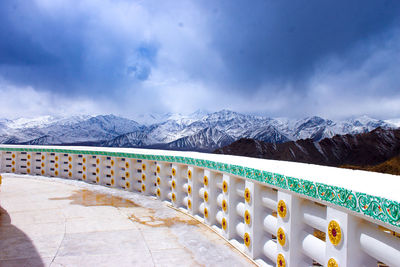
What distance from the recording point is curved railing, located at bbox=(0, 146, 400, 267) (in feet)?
8.16

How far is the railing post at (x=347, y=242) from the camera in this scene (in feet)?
8.87

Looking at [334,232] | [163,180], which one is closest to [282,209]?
[334,232]

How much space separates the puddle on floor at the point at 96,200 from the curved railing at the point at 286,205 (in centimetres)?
87

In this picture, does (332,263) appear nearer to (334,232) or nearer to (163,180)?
(334,232)

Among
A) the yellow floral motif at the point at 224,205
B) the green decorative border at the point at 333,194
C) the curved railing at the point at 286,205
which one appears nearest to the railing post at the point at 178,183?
the curved railing at the point at 286,205

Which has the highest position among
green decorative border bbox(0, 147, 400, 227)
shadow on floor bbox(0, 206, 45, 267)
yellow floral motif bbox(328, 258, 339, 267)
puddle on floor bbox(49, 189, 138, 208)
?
green decorative border bbox(0, 147, 400, 227)

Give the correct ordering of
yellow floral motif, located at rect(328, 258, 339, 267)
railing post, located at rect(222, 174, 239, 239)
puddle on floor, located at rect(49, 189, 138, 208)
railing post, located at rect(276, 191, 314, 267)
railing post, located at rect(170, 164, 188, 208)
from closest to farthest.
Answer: yellow floral motif, located at rect(328, 258, 339, 267) → railing post, located at rect(276, 191, 314, 267) → railing post, located at rect(222, 174, 239, 239) → railing post, located at rect(170, 164, 188, 208) → puddle on floor, located at rect(49, 189, 138, 208)

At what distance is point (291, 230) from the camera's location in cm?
346

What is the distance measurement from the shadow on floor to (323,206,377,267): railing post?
11.8 ft

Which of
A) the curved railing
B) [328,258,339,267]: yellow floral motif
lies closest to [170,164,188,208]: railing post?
the curved railing

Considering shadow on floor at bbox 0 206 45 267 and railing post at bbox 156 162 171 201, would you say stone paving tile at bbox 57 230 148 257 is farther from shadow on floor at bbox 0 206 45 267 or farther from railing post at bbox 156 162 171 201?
railing post at bbox 156 162 171 201

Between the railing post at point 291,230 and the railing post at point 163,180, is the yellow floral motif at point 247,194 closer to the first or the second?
the railing post at point 291,230

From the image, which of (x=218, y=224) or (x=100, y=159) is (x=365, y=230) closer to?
(x=218, y=224)

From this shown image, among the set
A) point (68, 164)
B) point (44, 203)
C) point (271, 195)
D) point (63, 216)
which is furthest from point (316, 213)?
point (68, 164)
